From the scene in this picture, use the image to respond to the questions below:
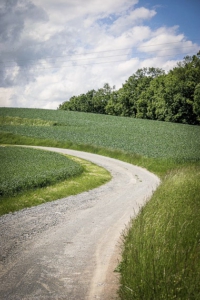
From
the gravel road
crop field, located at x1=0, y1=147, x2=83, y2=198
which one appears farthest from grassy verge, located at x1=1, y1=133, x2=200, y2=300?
crop field, located at x1=0, y1=147, x2=83, y2=198

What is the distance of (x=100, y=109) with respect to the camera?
12081 centimetres

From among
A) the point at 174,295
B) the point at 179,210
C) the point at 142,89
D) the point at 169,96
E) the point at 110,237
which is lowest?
the point at 110,237

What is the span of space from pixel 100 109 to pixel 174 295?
118772 millimetres

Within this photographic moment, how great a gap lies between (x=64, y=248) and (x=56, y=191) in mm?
6943

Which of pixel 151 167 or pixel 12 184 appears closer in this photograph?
pixel 12 184

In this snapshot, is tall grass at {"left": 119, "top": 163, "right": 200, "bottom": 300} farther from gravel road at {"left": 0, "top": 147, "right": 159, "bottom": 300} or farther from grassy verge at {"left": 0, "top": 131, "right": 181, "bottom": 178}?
grassy verge at {"left": 0, "top": 131, "right": 181, "bottom": 178}

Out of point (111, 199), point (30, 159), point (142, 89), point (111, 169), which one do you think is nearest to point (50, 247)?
point (111, 199)

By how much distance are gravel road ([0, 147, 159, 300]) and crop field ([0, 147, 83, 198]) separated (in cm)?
244

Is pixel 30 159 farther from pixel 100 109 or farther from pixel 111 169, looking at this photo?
pixel 100 109

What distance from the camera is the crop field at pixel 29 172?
14.0 metres

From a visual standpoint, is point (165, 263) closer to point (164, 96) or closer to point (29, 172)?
point (29, 172)

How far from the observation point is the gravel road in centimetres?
581

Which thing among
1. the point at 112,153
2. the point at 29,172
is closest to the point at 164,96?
the point at 112,153

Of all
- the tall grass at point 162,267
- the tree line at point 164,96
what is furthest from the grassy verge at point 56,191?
the tree line at point 164,96
